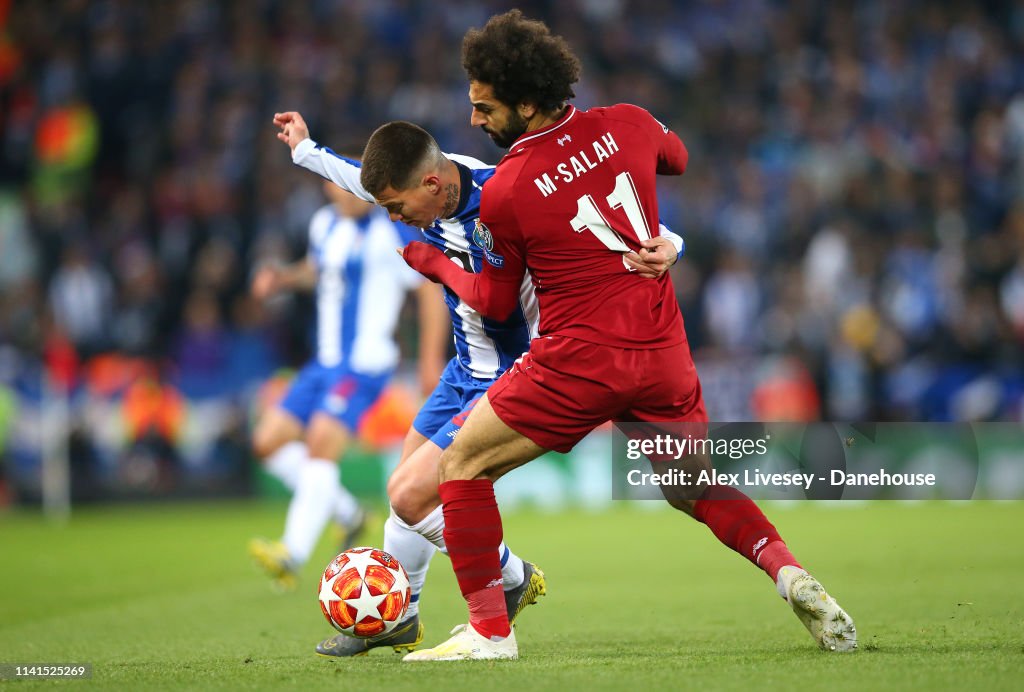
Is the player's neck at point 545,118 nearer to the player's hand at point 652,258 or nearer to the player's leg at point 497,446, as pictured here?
the player's hand at point 652,258

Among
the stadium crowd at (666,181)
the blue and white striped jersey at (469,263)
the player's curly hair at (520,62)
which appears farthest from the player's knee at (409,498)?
the stadium crowd at (666,181)

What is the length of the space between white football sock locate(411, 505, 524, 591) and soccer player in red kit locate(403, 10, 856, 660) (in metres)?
0.48

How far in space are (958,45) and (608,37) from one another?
4.75 m

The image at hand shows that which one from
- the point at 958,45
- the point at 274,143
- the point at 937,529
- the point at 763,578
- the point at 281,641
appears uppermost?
the point at 958,45

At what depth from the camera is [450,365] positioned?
5.72 metres

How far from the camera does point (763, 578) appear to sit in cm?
793

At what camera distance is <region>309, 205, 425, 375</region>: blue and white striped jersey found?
8898 mm

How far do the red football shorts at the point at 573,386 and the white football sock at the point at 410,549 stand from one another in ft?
3.28

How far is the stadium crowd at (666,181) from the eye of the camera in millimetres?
14578

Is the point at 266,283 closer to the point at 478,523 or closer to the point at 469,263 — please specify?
the point at 469,263

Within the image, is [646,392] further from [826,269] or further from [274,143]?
[274,143]

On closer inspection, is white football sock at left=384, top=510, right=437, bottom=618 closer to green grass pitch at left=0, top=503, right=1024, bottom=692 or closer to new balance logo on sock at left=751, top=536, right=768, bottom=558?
green grass pitch at left=0, top=503, right=1024, bottom=692

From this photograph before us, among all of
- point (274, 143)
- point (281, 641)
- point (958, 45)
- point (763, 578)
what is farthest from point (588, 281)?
point (958, 45)

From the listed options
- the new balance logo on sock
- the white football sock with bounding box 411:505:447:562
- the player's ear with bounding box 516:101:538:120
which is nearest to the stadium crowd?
the white football sock with bounding box 411:505:447:562
